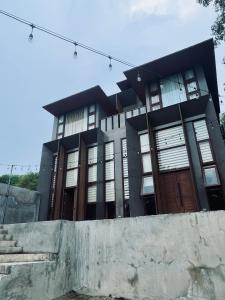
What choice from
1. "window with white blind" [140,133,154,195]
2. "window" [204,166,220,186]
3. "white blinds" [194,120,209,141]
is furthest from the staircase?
"white blinds" [194,120,209,141]

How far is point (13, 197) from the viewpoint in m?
11.5

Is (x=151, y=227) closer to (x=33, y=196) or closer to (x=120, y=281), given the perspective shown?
(x=120, y=281)

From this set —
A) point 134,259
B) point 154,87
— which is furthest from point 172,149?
point 134,259

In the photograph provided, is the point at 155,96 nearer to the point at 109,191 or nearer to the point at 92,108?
the point at 92,108

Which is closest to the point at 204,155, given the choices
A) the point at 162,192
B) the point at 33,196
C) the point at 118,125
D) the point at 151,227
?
the point at 162,192

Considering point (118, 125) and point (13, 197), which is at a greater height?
point (118, 125)

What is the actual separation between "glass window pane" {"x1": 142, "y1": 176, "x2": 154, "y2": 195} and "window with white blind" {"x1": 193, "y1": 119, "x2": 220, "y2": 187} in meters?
2.62

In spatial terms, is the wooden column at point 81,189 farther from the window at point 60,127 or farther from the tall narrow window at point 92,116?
the window at point 60,127

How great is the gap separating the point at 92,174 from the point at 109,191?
1.74 metres

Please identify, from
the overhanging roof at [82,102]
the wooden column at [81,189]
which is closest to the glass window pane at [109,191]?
the wooden column at [81,189]

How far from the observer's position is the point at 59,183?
537 inches

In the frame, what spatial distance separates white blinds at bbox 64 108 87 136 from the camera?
50.8ft

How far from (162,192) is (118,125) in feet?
17.9

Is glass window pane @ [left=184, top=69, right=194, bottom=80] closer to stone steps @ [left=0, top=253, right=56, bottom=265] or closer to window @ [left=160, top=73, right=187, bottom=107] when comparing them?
window @ [left=160, top=73, right=187, bottom=107]
